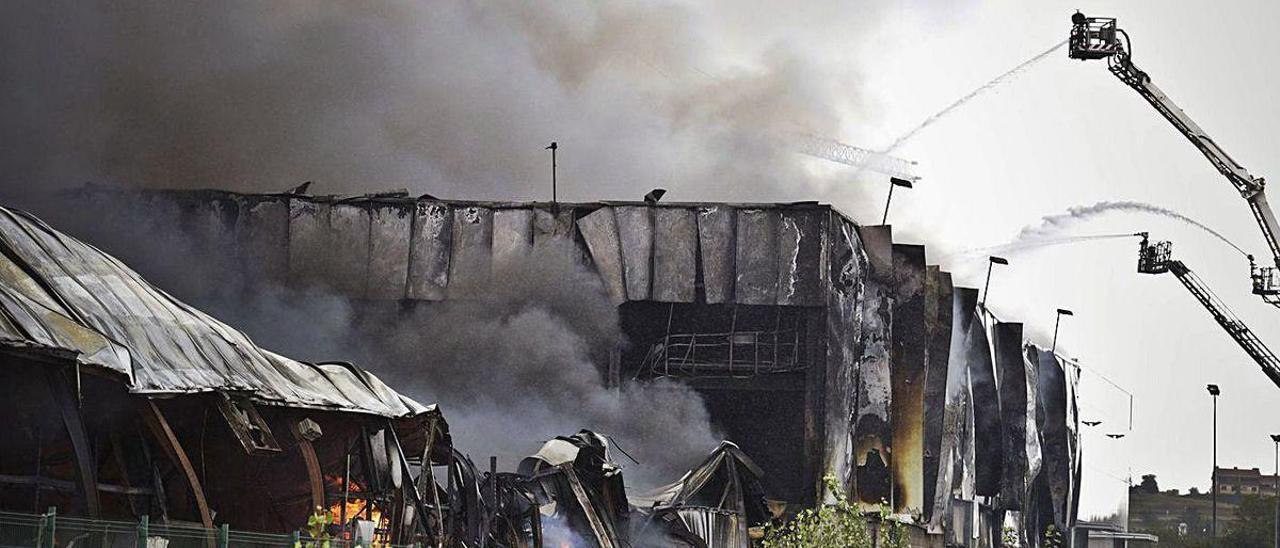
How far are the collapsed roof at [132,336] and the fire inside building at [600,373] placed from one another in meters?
0.06

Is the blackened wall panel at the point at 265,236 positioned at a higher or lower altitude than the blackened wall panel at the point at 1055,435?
higher

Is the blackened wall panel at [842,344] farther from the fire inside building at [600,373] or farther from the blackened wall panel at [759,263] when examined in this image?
the blackened wall panel at [759,263]

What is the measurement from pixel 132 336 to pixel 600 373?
2478 centimetres

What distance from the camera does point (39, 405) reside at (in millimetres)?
25406

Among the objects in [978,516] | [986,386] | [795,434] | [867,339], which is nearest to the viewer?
[795,434]

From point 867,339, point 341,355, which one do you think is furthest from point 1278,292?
point 341,355

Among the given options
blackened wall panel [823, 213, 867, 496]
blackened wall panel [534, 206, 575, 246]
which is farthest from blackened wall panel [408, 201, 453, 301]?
blackened wall panel [823, 213, 867, 496]

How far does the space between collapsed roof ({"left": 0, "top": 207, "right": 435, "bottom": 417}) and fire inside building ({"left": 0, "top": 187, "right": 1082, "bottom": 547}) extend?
2.5 inches

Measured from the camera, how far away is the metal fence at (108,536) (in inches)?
676

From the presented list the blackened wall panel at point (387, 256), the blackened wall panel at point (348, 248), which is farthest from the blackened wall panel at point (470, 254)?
the blackened wall panel at point (348, 248)

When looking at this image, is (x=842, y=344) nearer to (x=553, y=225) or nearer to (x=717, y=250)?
(x=717, y=250)

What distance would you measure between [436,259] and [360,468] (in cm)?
1909

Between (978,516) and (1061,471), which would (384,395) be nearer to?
(978,516)

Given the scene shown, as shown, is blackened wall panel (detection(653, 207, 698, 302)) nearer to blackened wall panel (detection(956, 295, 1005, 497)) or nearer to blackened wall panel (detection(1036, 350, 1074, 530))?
blackened wall panel (detection(956, 295, 1005, 497))
